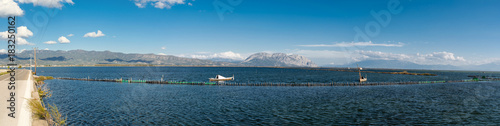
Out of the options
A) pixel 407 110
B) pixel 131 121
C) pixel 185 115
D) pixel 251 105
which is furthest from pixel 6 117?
pixel 407 110

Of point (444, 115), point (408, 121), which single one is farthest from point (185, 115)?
point (444, 115)

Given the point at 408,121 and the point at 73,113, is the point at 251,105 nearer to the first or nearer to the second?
the point at 408,121

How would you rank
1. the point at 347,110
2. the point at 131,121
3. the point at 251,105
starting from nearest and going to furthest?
the point at 131,121 < the point at 347,110 < the point at 251,105

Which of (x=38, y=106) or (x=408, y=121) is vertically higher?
(x=38, y=106)

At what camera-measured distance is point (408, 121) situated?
29.1 metres

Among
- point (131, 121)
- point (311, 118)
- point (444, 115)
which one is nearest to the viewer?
point (131, 121)

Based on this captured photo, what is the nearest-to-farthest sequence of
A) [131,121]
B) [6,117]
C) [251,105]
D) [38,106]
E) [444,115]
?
[6,117], [38,106], [131,121], [444,115], [251,105]

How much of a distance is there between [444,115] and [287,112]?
20515 mm

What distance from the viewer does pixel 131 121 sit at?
1086 inches

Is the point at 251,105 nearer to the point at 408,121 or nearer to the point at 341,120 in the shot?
the point at 341,120

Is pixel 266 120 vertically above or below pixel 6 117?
below

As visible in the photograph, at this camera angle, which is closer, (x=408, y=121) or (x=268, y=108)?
(x=408, y=121)

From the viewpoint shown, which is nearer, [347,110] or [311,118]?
[311,118]

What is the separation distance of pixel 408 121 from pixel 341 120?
774 centimetres
